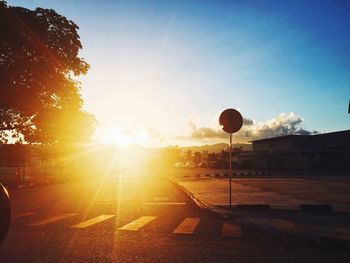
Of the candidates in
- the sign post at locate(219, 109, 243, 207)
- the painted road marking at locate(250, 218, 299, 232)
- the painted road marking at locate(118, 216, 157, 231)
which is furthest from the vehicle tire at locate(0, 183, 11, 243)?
the sign post at locate(219, 109, 243, 207)

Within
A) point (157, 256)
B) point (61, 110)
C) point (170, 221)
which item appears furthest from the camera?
point (61, 110)

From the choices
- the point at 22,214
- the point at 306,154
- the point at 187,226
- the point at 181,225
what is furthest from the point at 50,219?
the point at 306,154

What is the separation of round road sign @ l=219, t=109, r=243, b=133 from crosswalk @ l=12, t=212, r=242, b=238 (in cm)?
348

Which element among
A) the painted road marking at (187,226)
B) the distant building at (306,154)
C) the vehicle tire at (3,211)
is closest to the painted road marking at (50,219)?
the painted road marking at (187,226)

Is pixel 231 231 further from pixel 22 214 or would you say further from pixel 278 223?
pixel 22 214

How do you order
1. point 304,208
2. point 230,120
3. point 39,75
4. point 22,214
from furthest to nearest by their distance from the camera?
point 39,75 → point 230,120 → point 22,214 → point 304,208

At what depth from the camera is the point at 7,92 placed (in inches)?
1043

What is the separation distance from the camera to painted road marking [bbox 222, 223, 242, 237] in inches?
330

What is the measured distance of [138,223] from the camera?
10133 millimetres

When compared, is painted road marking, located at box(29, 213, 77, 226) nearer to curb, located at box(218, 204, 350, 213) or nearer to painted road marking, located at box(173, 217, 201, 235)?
painted road marking, located at box(173, 217, 201, 235)

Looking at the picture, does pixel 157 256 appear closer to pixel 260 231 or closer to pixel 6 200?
pixel 6 200

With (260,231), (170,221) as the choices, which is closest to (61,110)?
(170,221)

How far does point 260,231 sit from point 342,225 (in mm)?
1899

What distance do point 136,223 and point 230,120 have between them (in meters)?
5.09
